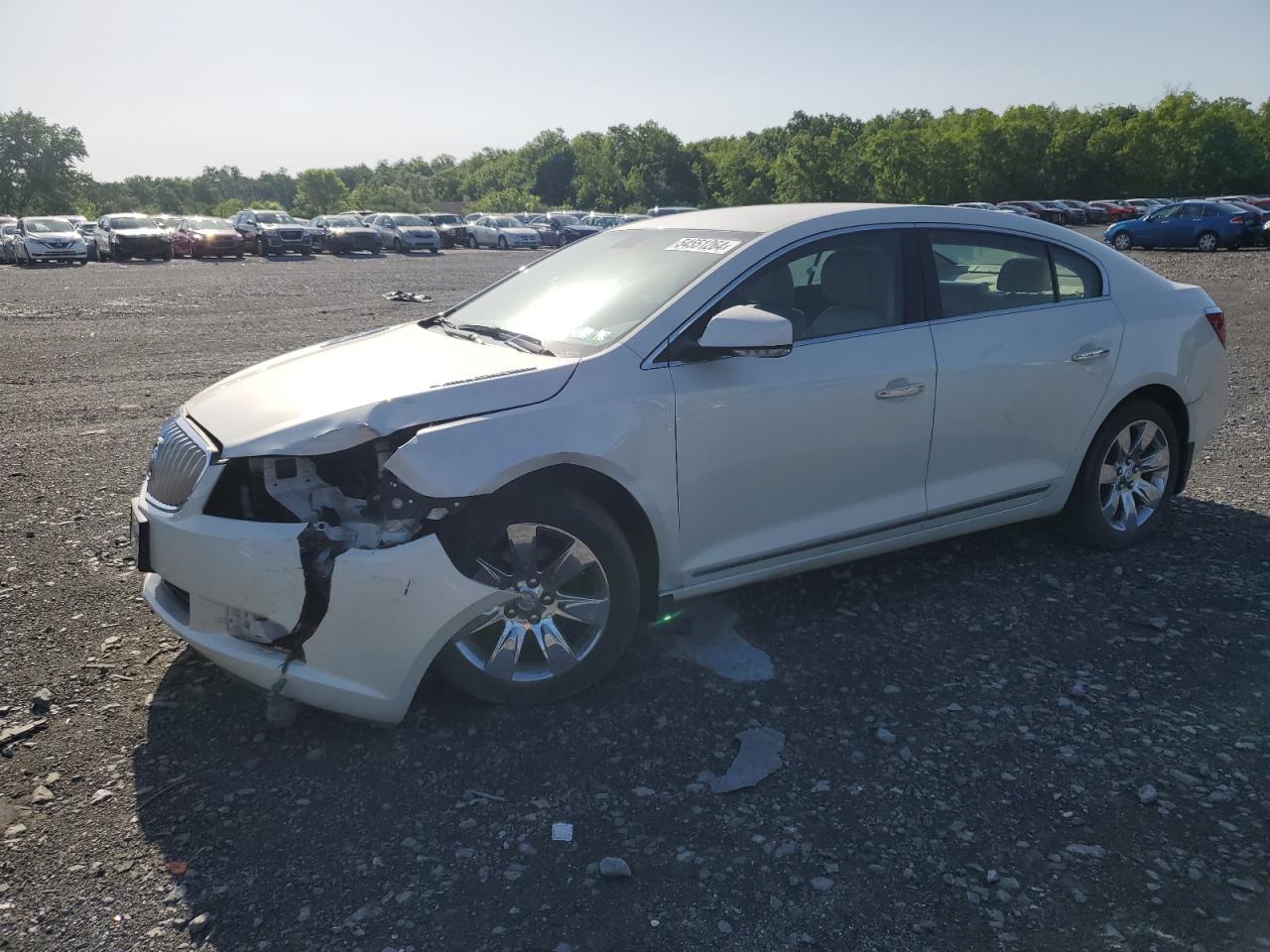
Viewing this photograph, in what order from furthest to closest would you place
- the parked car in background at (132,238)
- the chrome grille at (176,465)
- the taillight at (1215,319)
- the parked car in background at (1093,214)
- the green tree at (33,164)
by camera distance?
the green tree at (33,164) < the parked car in background at (1093,214) < the parked car in background at (132,238) < the taillight at (1215,319) < the chrome grille at (176,465)

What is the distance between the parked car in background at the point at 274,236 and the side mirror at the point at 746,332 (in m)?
38.9

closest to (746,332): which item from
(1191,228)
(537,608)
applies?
(537,608)

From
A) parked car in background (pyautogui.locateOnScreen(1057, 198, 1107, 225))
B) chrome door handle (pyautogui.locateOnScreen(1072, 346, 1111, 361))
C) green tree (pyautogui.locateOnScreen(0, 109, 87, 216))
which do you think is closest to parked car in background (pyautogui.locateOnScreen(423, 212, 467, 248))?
parked car in background (pyautogui.locateOnScreen(1057, 198, 1107, 225))

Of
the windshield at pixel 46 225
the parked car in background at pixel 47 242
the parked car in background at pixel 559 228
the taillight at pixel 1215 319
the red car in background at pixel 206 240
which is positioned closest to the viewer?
the taillight at pixel 1215 319

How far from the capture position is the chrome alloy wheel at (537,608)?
3.37 m

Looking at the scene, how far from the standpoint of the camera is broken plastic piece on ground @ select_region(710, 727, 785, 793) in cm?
314

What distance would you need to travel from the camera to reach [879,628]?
4.20 m

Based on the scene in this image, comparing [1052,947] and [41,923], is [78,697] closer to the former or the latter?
[41,923]

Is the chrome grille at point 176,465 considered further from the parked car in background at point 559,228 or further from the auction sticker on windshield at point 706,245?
the parked car in background at point 559,228

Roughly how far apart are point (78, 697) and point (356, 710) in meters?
1.27

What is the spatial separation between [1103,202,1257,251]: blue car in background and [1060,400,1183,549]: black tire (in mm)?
30441

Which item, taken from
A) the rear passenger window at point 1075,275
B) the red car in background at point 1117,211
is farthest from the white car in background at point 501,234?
the rear passenger window at point 1075,275

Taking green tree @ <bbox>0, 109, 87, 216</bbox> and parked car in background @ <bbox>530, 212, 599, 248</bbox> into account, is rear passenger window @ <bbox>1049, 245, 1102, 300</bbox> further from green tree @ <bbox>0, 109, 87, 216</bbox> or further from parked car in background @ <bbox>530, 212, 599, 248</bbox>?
green tree @ <bbox>0, 109, 87, 216</bbox>

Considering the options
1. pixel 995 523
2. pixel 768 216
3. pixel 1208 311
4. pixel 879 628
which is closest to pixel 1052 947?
pixel 879 628
